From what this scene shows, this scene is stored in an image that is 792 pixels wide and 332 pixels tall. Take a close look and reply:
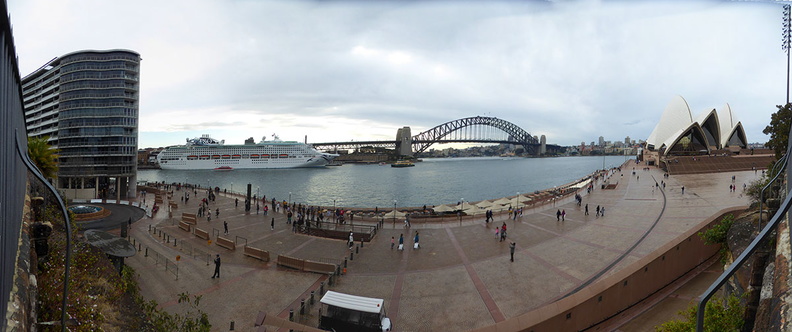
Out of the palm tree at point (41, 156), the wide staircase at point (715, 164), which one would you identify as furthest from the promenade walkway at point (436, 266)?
the wide staircase at point (715, 164)

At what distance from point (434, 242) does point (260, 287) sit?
7.13 metres

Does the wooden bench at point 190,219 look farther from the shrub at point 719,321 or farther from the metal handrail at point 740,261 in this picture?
the metal handrail at point 740,261

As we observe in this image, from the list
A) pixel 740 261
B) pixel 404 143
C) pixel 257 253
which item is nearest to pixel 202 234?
pixel 257 253

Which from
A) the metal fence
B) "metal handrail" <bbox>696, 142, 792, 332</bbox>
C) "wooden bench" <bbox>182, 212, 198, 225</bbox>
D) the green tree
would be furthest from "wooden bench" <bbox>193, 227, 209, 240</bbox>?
the green tree

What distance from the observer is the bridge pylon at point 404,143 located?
12912 cm

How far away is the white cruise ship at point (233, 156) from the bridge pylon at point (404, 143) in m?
49.0

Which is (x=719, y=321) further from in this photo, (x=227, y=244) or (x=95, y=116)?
(x=95, y=116)

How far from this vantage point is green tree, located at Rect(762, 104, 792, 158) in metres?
9.80

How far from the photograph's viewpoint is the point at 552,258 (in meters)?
10.9

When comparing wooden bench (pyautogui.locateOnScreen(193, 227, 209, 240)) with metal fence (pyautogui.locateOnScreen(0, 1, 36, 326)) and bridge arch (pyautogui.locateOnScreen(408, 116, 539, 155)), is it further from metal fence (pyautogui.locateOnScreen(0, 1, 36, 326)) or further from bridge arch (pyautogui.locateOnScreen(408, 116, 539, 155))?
bridge arch (pyautogui.locateOnScreen(408, 116, 539, 155))

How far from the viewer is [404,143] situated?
5094 inches

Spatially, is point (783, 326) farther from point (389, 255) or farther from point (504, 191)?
point (504, 191)

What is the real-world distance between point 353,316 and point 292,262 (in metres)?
4.56

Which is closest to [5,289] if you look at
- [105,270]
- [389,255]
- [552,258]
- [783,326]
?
[105,270]
